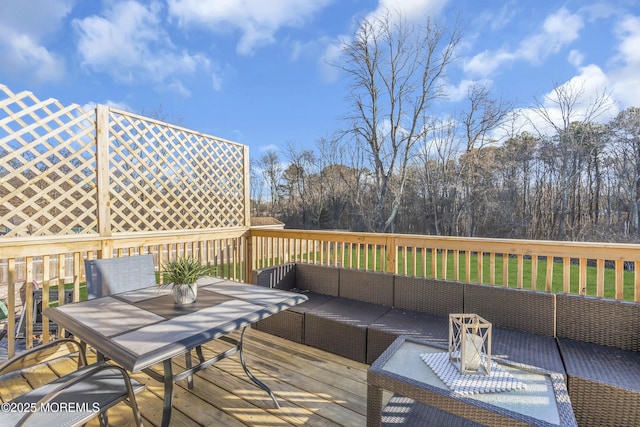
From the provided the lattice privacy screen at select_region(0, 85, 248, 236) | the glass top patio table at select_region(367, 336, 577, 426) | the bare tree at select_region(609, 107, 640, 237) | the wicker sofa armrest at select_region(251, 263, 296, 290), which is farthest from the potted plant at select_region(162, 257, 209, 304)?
the bare tree at select_region(609, 107, 640, 237)

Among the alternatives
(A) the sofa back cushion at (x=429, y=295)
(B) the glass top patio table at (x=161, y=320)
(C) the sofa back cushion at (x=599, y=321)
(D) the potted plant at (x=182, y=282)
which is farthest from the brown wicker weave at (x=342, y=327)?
(C) the sofa back cushion at (x=599, y=321)

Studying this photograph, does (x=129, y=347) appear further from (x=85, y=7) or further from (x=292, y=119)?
(x=292, y=119)

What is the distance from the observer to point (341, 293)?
10.2 feet

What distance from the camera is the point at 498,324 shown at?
2350 millimetres

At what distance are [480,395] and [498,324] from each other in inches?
56.5

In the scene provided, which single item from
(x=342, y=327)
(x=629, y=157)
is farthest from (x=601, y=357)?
(x=629, y=157)

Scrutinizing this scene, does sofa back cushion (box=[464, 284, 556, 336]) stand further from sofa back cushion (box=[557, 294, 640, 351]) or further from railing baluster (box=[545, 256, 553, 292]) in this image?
railing baluster (box=[545, 256, 553, 292])

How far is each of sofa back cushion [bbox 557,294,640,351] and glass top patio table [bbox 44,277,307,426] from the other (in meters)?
1.90

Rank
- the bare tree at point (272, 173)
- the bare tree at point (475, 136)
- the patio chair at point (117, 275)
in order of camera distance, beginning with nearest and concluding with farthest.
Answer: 1. the patio chair at point (117, 275)
2. the bare tree at point (475, 136)
3. the bare tree at point (272, 173)

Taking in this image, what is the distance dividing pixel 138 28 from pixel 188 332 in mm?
6737

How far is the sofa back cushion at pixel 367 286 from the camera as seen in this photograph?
2.86 m

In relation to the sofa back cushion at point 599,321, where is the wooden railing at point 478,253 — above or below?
above

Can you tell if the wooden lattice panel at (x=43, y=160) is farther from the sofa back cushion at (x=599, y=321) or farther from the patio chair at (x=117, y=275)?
the sofa back cushion at (x=599, y=321)

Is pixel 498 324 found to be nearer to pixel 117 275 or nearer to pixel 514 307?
pixel 514 307
